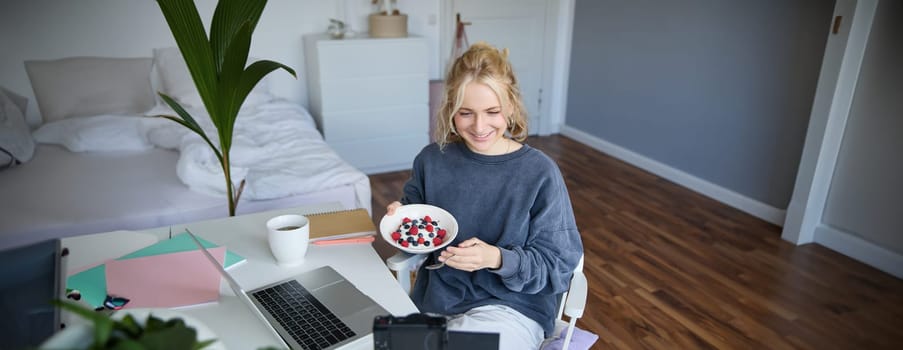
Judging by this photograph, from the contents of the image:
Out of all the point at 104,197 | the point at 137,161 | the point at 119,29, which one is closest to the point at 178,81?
the point at 119,29

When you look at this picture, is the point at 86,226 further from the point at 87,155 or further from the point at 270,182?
the point at 87,155

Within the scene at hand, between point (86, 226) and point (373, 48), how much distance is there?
6.90 feet

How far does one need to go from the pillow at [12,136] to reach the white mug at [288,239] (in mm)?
1862

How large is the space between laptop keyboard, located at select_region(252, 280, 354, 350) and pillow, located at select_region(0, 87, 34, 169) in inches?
78.5

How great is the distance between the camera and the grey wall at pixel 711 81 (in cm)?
292

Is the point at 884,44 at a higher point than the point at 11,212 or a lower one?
higher

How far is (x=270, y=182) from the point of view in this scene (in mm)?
2236

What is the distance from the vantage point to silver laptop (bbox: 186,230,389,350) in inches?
37.4

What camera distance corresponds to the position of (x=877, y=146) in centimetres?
257

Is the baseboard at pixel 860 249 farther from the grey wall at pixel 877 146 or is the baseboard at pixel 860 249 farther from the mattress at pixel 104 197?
the mattress at pixel 104 197

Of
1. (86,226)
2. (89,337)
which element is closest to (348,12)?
(86,226)

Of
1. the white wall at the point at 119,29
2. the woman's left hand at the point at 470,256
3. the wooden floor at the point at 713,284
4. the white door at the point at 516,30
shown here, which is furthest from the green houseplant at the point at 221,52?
the white door at the point at 516,30

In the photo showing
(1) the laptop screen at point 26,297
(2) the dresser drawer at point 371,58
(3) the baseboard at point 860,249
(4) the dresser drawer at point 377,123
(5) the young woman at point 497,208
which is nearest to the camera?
(1) the laptop screen at point 26,297

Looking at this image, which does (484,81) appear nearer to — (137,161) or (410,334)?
(410,334)
